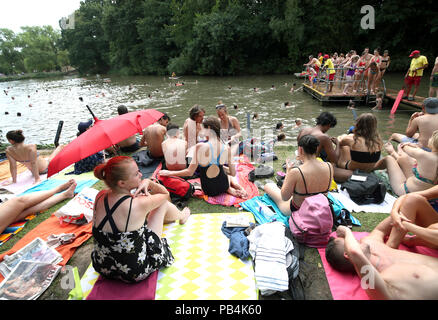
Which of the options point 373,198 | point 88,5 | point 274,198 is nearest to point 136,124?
point 274,198

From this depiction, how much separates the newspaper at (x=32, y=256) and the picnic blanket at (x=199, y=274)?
0.51m

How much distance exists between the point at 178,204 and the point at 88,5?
198ft

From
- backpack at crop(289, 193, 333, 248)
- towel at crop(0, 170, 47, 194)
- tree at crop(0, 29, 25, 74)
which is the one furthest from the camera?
tree at crop(0, 29, 25, 74)

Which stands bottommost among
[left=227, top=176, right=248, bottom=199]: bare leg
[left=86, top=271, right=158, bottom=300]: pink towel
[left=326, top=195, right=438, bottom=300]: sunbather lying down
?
[left=86, top=271, right=158, bottom=300]: pink towel

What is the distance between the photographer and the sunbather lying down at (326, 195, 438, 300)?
201 cm

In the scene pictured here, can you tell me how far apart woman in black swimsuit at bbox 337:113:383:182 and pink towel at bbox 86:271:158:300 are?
155 inches

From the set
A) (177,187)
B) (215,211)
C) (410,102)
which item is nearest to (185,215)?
(215,211)

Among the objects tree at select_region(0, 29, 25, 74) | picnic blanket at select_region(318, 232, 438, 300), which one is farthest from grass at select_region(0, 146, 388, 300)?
tree at select_region(0, 29, 25, 74)

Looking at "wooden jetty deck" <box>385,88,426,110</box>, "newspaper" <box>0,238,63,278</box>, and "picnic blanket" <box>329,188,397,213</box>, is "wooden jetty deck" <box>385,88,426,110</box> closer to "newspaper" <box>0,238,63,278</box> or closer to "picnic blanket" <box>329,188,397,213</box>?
"picnic blanket" <box>329,188,397,213</box>

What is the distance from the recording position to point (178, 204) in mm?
4297

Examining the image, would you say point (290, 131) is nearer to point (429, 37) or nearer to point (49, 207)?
point (49, 207)

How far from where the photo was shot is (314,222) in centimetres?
302

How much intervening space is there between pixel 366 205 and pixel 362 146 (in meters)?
1.16

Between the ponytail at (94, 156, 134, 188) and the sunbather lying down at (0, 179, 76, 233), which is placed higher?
the ponytail at (94, 156, 134, 188)
